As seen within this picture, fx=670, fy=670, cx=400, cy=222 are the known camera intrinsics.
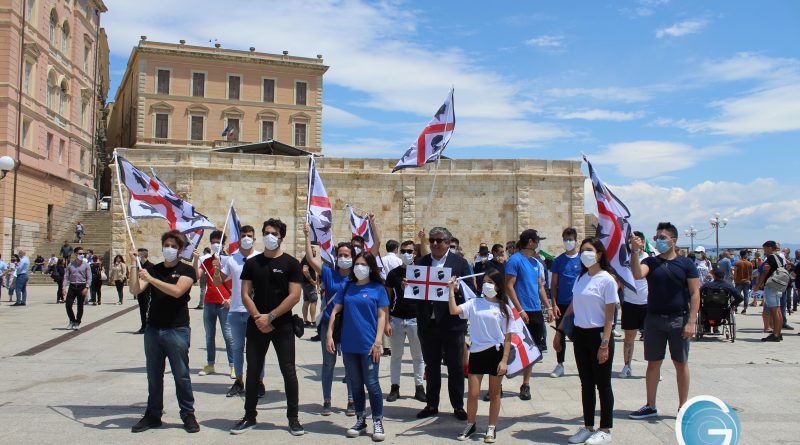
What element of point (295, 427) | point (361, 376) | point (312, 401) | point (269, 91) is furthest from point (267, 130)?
point (295, 427)

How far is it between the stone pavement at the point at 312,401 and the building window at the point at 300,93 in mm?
43997

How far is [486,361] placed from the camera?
6.31 m

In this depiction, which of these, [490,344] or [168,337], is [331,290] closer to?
[168,337]

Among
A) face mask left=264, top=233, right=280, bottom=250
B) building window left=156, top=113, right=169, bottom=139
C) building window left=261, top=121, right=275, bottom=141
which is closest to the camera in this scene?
face mask left=264, top=233, right=280, bottom=250

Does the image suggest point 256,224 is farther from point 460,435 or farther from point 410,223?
point 460,435

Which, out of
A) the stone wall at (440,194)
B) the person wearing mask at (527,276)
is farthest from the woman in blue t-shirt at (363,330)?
the stone wall at (440,194)

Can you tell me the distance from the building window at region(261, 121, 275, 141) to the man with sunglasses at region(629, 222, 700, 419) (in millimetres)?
48871

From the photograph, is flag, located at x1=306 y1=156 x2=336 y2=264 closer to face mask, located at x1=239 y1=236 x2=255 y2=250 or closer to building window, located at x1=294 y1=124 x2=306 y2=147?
face mask, located at x1=239 y1=236 x2=255 y2=250

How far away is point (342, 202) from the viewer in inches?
1280

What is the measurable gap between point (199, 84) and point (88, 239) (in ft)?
67.7

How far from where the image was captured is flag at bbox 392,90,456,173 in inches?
464

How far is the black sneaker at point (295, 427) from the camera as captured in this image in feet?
20.8

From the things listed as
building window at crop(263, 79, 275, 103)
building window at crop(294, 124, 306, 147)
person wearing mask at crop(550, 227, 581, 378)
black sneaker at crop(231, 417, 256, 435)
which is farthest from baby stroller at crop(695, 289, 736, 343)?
building window at crop(263, 79, 275, 103)

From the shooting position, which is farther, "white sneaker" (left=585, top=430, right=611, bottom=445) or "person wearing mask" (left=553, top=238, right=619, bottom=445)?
"person wearing mask" (left=553, top=238, right=619, bottom=445)
